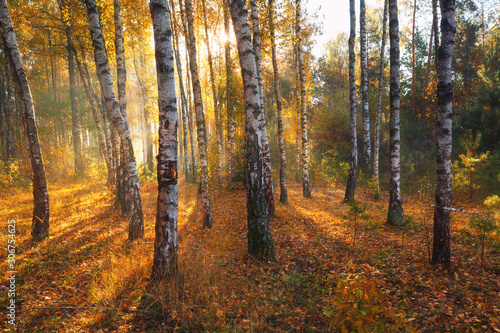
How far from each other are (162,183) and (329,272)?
3774 millimetres

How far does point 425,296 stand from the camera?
13.1 ft

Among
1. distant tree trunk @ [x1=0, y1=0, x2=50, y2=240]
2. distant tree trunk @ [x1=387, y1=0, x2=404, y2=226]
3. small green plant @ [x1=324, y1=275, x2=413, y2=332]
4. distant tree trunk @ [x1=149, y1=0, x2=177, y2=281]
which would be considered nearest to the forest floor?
small green plant @ [x1=324, y1=275, x2=413, y2=332]

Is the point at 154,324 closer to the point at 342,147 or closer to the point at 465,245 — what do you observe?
the point at 465,245

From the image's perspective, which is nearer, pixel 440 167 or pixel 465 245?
pixel 440 167

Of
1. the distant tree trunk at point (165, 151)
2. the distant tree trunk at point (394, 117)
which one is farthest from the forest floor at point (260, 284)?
the distant tree trunk at point (394, 117)

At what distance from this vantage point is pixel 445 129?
4570 millimetres

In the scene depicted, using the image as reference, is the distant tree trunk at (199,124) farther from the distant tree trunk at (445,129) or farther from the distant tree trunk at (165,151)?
the distant tree trunk at (445,129)

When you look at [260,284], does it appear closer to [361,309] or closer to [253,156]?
[361,309]

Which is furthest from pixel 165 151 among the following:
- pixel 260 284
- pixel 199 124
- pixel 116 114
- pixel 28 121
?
pixel 28 121

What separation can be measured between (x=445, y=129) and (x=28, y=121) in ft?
32.9

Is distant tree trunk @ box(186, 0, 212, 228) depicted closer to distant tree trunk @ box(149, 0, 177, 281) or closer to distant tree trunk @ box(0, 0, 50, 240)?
distant tree trunk @ box(149, 0, 177, 281)

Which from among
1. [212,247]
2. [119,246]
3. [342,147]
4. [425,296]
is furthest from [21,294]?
[342,147]

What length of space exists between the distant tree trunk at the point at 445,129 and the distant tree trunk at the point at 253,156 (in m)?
3.40

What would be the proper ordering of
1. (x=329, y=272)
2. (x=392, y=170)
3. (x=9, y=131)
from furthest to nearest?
(x=9, y=131)
(x=392, y=170)
(x=329, y=272)
